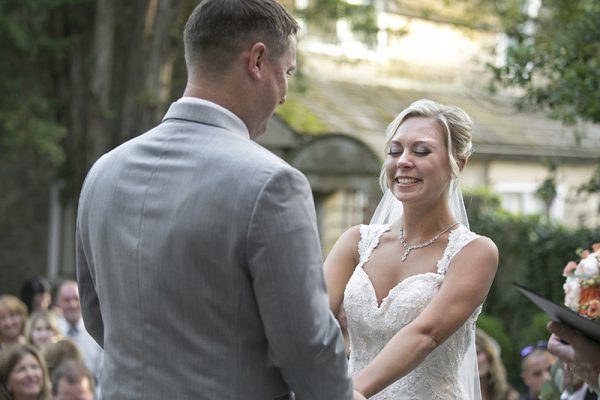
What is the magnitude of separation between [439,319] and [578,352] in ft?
2.50

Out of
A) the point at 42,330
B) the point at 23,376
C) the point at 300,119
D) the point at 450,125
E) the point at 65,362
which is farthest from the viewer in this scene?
the point at 300,119

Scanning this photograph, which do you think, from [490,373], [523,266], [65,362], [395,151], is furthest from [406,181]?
[523,266]

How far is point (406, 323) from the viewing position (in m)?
4.48

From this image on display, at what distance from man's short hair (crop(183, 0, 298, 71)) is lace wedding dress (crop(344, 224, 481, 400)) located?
5.04 feet

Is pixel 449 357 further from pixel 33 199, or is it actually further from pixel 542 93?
pixel 33 199

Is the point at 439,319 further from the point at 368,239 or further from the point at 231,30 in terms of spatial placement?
the point at 231,30

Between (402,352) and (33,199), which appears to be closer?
(402,352)

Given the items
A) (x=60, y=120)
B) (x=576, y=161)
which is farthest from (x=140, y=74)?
(x=576, y=161)

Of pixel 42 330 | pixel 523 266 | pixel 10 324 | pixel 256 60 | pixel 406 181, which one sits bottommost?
pixel 523 266

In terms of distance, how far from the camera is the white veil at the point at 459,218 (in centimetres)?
485

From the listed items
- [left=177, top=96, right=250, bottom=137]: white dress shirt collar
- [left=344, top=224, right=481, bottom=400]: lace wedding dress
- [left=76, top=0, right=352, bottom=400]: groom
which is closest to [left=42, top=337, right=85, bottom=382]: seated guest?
[left=344, top=224, right=481, bottom=400]: lace wedding dress

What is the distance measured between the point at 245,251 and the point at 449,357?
5.72 feet

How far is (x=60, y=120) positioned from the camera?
1716 centimetres

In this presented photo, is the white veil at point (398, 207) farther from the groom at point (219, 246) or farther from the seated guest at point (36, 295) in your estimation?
the seated guest at point (36, 295)
